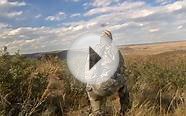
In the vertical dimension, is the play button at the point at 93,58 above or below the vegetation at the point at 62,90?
above

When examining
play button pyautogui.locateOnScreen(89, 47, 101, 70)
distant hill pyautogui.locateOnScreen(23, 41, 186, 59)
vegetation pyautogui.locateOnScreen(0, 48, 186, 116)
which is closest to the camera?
play button pyautogui.locateOnScreen(89, 47, 101, 70)

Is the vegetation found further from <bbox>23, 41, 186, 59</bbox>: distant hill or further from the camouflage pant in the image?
<bbox>23, 41, 186, 59</bbox>: distant hill

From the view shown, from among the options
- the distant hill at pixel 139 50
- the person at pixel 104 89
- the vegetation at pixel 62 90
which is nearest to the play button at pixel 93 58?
the person at pixel 104 89

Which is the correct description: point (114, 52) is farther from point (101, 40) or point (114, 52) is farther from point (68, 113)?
point (68, 113)

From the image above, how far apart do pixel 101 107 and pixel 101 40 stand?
4.09 feet

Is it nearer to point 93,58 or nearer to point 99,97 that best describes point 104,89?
point 99,97

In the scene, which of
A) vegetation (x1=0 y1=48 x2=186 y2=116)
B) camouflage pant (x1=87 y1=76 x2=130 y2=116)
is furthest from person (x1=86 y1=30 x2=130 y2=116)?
vegetation (x1=0 y1=48 x2=186 y2=116)

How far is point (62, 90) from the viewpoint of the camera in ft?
32.9

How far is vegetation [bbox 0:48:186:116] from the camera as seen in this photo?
788cm

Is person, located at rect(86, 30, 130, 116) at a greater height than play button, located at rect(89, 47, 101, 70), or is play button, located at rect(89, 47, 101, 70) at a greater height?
play button, located at rect(89, 47, 101, 70)

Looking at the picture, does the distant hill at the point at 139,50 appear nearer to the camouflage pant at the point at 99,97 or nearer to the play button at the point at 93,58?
the camouflage pant at the point at 99,97

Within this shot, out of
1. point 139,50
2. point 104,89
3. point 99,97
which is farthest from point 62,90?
point 139,50

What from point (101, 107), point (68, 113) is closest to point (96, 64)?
point (101, 107)

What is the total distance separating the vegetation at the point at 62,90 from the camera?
7879mm
